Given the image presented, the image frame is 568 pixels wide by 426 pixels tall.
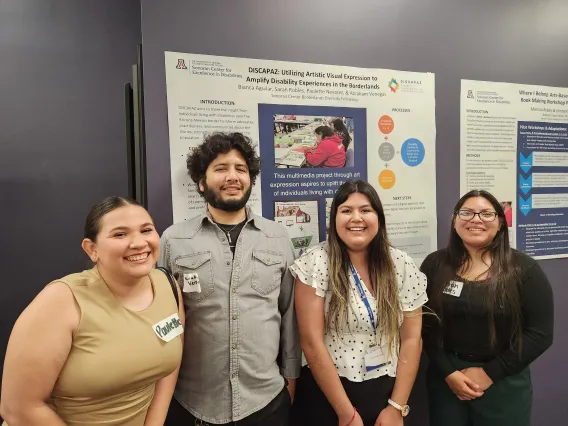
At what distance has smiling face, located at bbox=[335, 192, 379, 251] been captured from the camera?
154 centimetres

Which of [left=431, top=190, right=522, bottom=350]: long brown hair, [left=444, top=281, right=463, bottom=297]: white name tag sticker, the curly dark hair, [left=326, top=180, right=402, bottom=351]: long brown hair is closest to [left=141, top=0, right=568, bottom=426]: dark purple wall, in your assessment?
the curly dark hair

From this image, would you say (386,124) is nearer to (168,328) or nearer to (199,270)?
(199,270)

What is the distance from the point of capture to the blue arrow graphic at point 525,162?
7.88 ft

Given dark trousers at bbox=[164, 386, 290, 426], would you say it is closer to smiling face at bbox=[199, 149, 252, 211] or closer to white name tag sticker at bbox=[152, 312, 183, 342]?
white name tag sticker at bbox=[152, 312, 183, 342]

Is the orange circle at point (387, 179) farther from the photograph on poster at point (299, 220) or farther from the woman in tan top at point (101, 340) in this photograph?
the woman in tan top at point (101, 340)

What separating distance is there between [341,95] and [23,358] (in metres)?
1.75

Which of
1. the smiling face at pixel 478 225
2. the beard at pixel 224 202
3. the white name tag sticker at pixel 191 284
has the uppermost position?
the beard at pixel 224 202

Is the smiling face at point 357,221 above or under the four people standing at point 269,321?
above

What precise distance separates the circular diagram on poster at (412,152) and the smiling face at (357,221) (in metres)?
0.74

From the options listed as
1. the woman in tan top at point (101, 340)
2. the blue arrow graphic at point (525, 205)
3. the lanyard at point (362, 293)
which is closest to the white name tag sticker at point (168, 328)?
the woman in tan top at point (101, 340)

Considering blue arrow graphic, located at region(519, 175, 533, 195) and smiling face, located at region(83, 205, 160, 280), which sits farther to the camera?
blue arrow graphic, located at region(519, 175, 533, 195)

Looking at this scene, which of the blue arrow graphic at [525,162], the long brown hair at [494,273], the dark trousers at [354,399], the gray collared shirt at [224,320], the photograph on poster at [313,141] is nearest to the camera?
the gray collared shirt at [224,320]

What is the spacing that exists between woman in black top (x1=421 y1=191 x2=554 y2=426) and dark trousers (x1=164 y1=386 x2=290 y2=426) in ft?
2.60

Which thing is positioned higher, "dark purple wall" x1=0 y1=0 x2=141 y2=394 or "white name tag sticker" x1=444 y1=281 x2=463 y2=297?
"dark purple wall" x1=0 y1=0 x2=141 y2=394
